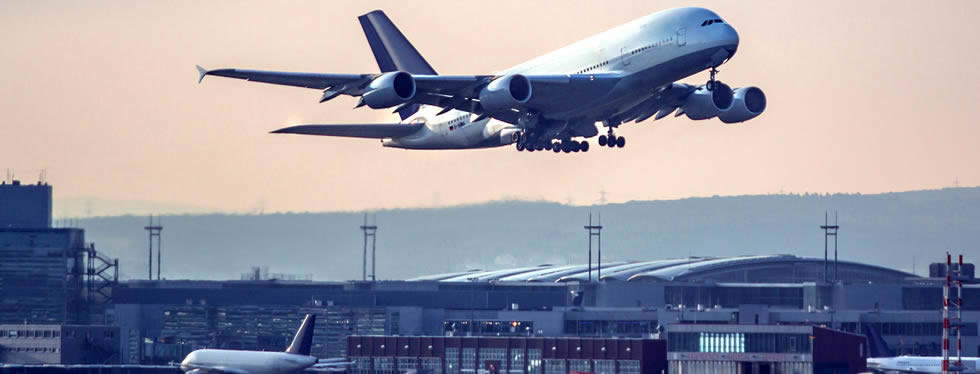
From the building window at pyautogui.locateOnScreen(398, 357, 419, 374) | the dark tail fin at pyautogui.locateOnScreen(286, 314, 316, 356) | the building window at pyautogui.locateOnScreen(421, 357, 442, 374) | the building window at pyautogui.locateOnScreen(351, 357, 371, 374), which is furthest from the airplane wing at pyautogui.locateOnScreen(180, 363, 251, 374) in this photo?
the building window at pyautogui.locateOnScreen(421, 357, 442, 374)

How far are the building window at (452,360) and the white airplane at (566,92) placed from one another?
16.6 meters

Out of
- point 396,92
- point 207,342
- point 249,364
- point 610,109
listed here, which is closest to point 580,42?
point 610,109

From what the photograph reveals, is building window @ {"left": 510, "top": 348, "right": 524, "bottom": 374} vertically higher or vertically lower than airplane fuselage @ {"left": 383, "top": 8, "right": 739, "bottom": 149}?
lower

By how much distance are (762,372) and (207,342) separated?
213ft

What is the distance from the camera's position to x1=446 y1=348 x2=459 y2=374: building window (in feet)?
342

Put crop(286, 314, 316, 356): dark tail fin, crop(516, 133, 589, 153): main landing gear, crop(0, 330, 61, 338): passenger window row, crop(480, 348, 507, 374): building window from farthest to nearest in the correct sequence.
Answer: crop(0, 330, 61, 338): passenger window row, crop(480, 348, 507, 374): building window, crop(286, 314, 316, 356): dark tail fin, crop(516, 133, 589, 153): main landing gear

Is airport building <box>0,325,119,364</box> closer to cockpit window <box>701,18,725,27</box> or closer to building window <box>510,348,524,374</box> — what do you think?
building window <box>510,348,524,374</box>

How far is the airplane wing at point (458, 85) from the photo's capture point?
79.9m

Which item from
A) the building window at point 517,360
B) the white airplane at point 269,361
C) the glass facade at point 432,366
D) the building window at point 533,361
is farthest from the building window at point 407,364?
the building window at point 533,361

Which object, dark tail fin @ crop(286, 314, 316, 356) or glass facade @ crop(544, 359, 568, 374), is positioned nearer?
dark tail fin @ crop(286, 314, 316, 356)

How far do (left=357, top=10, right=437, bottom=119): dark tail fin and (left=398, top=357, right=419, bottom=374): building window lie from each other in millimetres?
17137

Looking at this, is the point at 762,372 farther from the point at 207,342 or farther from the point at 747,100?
the point at 207,342

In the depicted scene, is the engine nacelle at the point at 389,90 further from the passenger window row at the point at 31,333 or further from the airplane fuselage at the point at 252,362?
the passenger window row at the point at 31,333

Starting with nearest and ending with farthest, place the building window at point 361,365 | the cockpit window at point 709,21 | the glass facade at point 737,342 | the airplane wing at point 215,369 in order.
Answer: the cockpit window at point 709,21, the glass facade at point 737,342, the airplane wing at point 215,369, the building window at point 361,365
